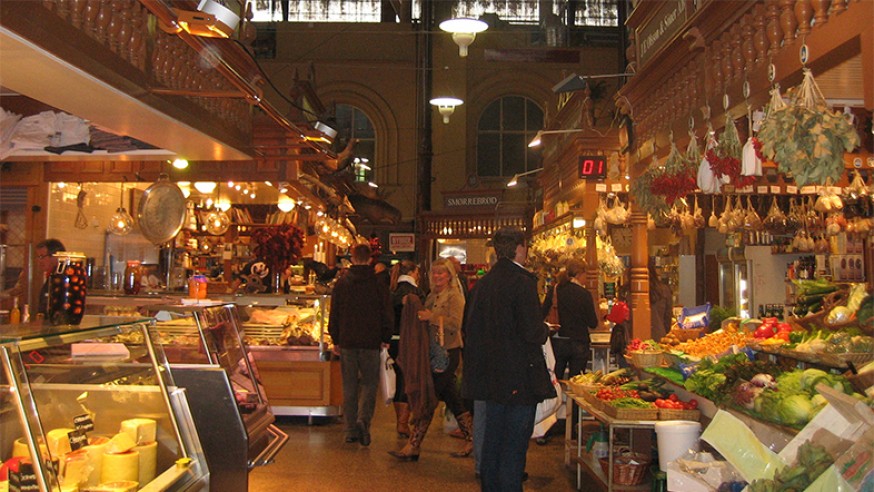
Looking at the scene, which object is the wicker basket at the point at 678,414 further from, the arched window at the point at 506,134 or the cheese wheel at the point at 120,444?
the arched window at the point at 506,134

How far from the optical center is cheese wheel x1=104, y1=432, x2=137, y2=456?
3.55 m

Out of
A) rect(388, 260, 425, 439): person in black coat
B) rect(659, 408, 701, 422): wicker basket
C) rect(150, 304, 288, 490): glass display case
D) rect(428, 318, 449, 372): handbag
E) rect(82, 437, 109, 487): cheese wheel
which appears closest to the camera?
rect(82, 437, 109, 487): cheese wheel

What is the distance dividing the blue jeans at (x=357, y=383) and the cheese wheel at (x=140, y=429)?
3707 millimetres

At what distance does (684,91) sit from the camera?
6.07 metres

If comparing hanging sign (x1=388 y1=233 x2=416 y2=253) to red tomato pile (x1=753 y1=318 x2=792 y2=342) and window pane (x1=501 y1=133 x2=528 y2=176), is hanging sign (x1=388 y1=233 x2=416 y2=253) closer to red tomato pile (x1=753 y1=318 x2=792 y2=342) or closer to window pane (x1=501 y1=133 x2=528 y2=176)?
window pane (x1=501 y1=133 x2=528 y2=176)

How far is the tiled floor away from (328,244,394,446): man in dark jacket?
0.32m

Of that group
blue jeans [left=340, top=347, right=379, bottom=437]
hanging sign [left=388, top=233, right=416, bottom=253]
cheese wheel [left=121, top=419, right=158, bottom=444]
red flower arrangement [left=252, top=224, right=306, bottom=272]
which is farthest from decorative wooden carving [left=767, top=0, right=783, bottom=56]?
hanging sign [left=388, top=233, right=416, bottom=253]

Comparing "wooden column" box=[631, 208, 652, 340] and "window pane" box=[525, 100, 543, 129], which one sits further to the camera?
"window pane" box=[525, 100, 543, 129]

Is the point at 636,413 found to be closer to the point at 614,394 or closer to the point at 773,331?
the point at 614,394

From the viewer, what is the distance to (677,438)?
503 cm

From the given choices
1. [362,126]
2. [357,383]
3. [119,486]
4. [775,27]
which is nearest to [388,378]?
[357,383]

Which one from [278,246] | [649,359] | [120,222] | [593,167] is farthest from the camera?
[593,167]

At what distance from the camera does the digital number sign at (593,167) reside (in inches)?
380

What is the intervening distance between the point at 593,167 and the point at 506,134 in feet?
41.6
